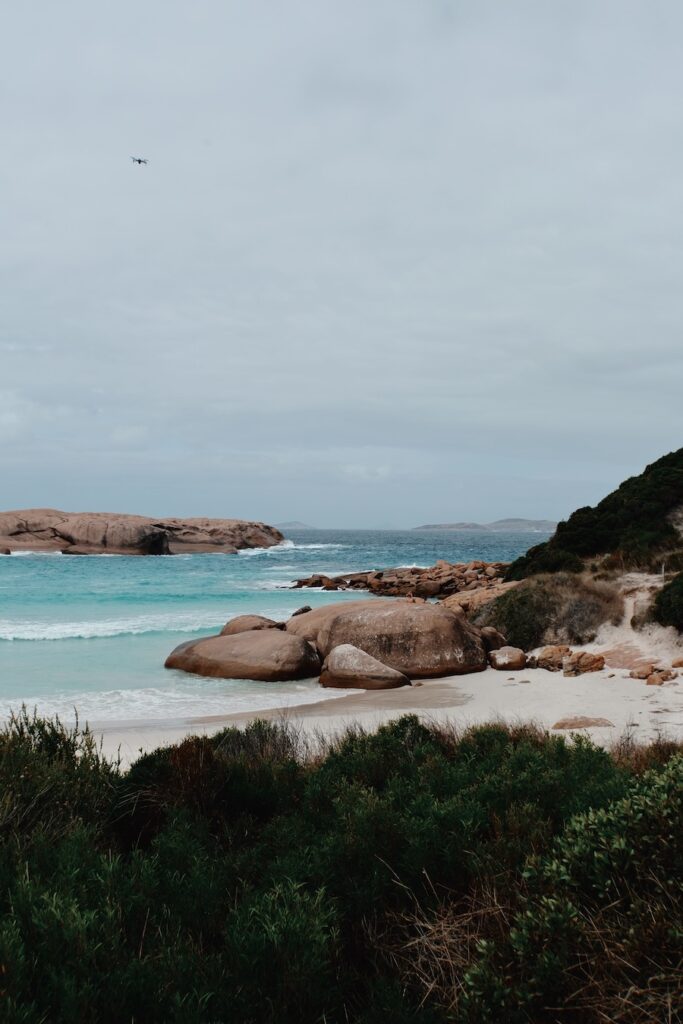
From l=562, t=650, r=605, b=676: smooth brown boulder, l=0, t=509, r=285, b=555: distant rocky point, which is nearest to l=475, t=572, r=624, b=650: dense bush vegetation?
l=562, t=650, r=605, b=676: smooth brown boulder

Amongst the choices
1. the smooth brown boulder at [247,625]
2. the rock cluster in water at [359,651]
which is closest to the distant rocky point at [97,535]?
the smooth brown boulder at [247,625]

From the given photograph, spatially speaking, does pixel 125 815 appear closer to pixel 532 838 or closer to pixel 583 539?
pixel 532 838

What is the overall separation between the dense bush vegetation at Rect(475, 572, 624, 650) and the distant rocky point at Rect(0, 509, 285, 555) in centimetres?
6008

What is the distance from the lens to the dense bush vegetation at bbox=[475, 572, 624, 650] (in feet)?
54.5

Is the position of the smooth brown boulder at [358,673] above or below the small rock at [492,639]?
below

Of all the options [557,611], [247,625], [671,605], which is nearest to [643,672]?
[671,605]

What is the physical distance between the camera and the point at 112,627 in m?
23.3

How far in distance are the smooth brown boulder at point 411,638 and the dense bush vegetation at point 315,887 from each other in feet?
32.3

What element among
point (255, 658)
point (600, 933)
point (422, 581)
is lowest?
point (255, 658)

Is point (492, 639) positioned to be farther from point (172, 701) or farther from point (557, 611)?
point (172, 701)

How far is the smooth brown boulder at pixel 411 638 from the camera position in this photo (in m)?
15.0

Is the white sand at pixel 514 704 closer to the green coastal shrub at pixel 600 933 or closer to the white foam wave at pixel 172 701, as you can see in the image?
the white foam wave at pixel 172 701

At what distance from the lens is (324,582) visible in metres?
40.7

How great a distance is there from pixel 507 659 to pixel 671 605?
360 centimetres
